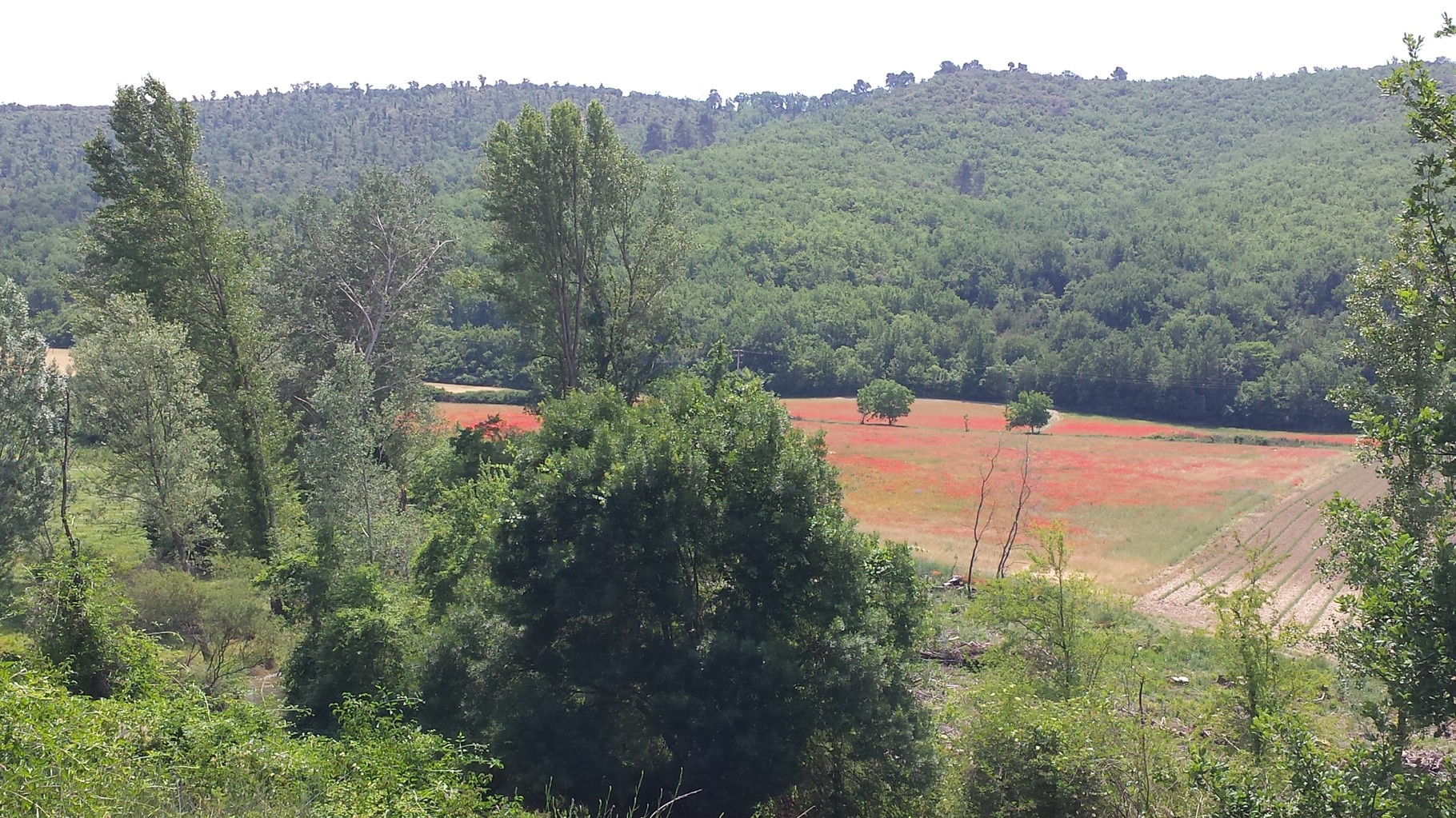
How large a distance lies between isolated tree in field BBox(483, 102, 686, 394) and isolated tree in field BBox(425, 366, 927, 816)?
17.0 m

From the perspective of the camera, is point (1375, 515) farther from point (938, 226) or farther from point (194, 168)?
point (938, 226)

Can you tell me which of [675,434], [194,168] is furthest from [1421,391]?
[194,168]

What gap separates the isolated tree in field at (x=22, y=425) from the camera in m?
23.4

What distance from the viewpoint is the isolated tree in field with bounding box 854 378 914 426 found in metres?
87.1

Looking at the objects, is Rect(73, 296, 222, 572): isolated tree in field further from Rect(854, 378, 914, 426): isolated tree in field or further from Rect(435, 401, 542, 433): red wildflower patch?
Rect(854, 378, 914, 426): isolated tree in field

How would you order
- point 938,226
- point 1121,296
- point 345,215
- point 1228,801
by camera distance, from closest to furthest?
point 1228,801 → point 345,215 → point 1121,296 → point 938,226

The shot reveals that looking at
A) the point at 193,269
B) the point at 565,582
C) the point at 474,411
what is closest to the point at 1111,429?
the point at 474,411

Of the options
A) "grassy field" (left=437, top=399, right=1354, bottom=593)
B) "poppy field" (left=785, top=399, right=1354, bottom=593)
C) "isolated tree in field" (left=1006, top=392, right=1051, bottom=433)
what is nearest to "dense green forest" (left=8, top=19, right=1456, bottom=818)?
"poppy field" (left=785, top=399, right=1354, bottom=593)

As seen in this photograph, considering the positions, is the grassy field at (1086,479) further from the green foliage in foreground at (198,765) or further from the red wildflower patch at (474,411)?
the green foliage in foreground at (198,765)

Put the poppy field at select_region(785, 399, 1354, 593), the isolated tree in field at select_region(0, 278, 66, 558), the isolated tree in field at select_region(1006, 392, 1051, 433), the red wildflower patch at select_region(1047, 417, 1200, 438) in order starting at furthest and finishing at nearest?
the red wildflower patch at select_region(1047, 417, 1200, 438) < the isolated tree in field at select_region(1006, 392, 1051, 433) < the poppy field at select_region(785, 399, 1354, 593) < the isolated tree in field at select_region(0, 278, 66, 558)

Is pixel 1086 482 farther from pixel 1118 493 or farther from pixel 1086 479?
pixel 1118 493

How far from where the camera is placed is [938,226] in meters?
168

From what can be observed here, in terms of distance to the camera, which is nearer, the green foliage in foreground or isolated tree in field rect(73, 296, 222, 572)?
the green foliage in foreground

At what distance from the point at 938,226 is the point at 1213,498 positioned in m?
123
